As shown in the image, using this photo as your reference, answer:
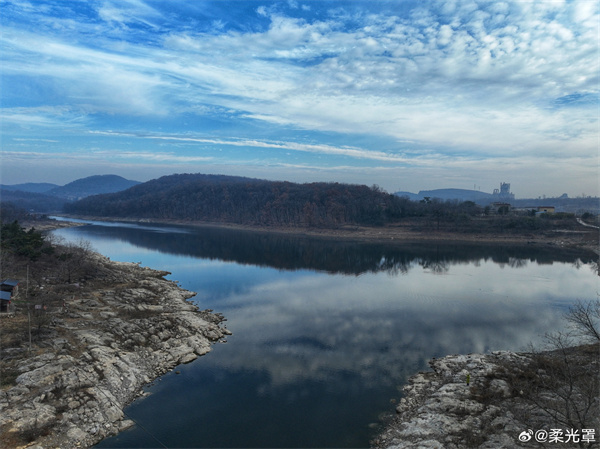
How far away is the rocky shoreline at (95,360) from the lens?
829 cm

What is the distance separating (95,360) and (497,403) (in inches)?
466

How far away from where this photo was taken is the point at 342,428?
30.1 ft

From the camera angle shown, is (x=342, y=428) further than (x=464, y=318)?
No

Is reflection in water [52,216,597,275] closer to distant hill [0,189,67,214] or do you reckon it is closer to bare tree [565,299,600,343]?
bare tree [565,299,600,343]

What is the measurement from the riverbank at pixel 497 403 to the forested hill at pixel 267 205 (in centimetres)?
4548

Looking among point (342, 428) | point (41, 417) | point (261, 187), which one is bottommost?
point (342, 428)

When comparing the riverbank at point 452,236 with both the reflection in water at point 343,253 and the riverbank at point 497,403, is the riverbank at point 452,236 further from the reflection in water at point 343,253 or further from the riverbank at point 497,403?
the riverbank at point 497,403

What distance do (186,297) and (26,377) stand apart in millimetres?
10564

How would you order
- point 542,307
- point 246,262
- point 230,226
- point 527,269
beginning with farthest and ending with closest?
1. point 230,226
2. point 246,262
3. point 527,269
4. point 542,307

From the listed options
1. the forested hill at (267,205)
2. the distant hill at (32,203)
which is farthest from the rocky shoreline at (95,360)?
the distant hill at (32,203)

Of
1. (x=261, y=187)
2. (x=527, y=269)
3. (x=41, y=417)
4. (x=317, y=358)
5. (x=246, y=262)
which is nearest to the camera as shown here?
(x=41, y=417)

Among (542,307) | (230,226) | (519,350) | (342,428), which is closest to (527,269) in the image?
(542,307)

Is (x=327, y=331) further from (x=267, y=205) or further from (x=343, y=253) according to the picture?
(x=267, y=205)

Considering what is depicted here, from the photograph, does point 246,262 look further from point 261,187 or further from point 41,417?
point 261,187
